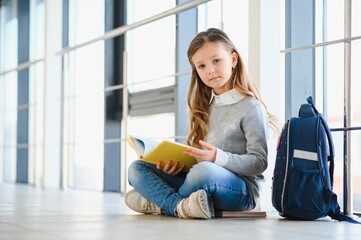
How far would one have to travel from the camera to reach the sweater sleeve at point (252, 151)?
1838 mm

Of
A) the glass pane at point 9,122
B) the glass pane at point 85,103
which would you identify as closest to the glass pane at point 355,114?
the glass pane at point 85,103

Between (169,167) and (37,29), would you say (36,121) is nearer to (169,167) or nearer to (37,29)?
(37,29)

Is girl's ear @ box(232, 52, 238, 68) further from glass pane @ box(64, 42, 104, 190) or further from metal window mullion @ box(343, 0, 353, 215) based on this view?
glass pane @ box(64, 42, 104, 190)

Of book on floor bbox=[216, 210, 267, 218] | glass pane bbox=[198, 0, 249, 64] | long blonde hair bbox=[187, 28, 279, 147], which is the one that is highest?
glass pane bbox=[198, 0, 249, 64]

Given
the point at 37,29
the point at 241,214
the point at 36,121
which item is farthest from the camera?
the point at 37,29

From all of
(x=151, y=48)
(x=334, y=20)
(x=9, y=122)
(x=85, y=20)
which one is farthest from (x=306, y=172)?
(x=9, y=122)

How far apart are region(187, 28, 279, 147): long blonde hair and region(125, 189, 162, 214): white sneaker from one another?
0.23 meters

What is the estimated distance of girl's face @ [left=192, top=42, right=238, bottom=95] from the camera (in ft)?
6.46

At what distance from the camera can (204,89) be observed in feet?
6.84

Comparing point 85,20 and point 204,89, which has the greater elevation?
point 85,20

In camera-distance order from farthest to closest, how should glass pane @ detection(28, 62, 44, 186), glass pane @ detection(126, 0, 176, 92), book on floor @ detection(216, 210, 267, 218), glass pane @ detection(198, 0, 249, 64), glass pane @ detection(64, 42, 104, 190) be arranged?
glass pane @ detection(28, 62, 44, 186)
glass pane @ detection(64, 42, 104, 190)
glass pane @ detection(126, 0, 176, 92)
glass pane @ detection(198, 0, 249, 64)
book on floor @ detection(216, 210, 267, 218)

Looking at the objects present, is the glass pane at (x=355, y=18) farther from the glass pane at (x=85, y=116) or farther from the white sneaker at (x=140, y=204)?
the glass pane at (x=85, y=116)

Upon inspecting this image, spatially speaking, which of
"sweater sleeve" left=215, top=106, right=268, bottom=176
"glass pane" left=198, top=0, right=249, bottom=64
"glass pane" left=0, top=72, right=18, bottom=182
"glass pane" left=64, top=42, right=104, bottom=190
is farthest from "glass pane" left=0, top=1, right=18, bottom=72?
"sweater sleeve" left=215, top=106, right=268, bottom=176

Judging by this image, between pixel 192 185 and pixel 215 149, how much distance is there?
0.12 meters
